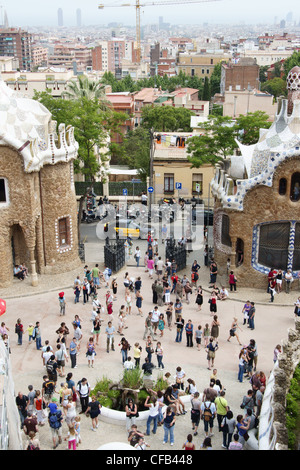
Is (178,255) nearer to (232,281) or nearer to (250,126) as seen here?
(232,281)

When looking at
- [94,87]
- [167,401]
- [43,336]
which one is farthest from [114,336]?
[94,87]

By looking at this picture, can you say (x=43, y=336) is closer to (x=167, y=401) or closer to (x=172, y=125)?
(x=167, y=401)

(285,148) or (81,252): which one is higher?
(285,148)

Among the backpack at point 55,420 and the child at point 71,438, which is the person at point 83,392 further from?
the child at point 71,438

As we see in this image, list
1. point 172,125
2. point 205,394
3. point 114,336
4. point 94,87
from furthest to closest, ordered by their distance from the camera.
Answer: point 172,125, point 94,87, point 114,336, point 205,394

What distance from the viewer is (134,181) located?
44625 millimetres

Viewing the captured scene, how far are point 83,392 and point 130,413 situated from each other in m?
1.75

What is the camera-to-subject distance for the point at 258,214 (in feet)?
90.8

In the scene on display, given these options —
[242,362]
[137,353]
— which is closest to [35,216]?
[137,353]

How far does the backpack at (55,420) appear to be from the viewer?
54.0 ft

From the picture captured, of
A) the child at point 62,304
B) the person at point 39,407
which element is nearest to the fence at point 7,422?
the person at point 39,407

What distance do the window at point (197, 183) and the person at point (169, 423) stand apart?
30862 mm

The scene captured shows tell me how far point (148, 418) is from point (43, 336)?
823cm

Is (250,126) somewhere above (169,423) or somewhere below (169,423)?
above
